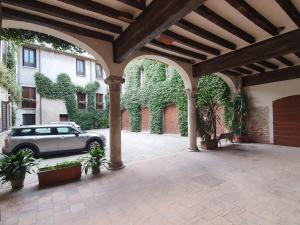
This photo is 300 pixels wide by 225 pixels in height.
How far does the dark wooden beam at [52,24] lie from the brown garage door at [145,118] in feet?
31.4

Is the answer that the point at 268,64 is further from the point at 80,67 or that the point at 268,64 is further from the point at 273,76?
the point at 80,67

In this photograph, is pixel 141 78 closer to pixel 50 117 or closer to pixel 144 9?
pixel 50 117

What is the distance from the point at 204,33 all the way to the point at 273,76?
16.6ft

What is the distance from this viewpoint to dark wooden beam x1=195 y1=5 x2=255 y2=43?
330 cm

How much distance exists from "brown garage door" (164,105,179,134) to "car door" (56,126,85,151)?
6409mm

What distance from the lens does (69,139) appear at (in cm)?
650

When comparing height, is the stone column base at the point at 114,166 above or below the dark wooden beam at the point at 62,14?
below

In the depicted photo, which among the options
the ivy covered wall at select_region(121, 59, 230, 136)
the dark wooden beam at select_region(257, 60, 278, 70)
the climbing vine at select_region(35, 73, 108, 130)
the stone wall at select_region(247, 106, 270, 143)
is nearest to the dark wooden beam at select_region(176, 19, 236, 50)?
the dark wooden beam at select_region(257, 60, 278, 70)

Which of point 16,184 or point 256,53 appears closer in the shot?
point 16,184

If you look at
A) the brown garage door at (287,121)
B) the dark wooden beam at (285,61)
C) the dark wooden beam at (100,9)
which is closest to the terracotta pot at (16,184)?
the dark wooden beam at (100,9)

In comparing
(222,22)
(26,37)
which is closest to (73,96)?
(26,37)

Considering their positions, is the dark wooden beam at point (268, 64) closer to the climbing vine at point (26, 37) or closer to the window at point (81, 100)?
the climbing vine at point (26, 37)

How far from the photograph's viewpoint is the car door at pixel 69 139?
6377mm

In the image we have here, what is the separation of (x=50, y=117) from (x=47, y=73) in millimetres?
3510
